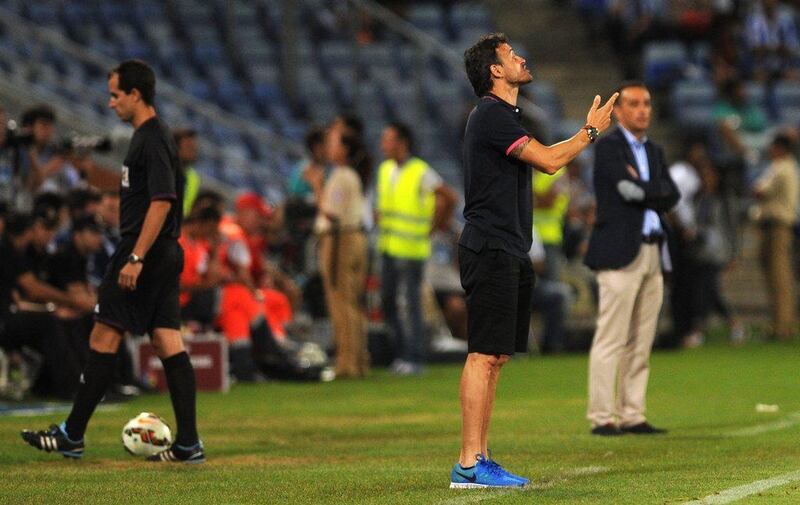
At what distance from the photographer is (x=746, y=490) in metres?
7.99

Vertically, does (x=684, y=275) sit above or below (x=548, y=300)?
above

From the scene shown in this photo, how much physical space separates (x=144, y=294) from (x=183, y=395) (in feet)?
1.96

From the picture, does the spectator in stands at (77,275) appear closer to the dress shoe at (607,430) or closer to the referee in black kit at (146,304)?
the referee in black kit at (146,304)

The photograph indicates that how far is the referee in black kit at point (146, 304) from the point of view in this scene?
9492 millimetres

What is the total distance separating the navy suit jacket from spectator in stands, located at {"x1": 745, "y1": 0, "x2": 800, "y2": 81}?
1706cm

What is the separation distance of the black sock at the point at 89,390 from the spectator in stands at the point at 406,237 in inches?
281

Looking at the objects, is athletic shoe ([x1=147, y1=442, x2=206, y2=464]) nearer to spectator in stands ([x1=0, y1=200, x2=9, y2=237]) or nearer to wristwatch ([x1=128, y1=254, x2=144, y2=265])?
wristwatch ([x1=128, y1=254, x2=144, y2=265])

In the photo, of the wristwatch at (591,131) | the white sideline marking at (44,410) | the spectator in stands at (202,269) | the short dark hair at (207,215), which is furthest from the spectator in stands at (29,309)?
the wristwatch at (591,131)

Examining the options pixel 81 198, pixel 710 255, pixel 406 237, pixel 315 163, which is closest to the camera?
pixel 81 198

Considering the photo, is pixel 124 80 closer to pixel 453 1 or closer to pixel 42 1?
pixel 42 1

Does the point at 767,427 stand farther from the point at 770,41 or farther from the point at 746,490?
the point at 770,41

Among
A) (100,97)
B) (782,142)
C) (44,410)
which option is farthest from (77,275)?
(782,142)


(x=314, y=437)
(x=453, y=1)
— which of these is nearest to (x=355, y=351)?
(x=314, y=437)

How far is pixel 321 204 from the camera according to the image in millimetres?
16344
